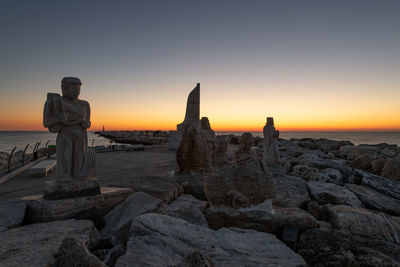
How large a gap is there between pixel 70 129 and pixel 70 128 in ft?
0.05

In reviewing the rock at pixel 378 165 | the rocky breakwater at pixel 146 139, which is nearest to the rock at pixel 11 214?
the rock at pixel 378 165

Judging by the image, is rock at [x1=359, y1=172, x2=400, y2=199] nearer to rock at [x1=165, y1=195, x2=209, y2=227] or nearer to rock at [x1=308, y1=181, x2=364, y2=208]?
rock at [x1=308, y1=181, x2=364, y2=208]

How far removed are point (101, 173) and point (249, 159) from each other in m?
5.19

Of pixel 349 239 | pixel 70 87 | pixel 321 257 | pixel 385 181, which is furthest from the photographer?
pixel 385 181

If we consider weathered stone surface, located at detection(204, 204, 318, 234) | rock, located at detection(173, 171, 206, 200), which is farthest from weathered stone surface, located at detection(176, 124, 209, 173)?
weathered stone surface, located at detection(204, 204, 318, 234)

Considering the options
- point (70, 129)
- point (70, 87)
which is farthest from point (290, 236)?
point (70, 87)

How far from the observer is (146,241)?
2.18m

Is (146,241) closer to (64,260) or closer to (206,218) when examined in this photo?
(64,260)

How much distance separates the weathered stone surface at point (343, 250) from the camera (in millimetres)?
2211

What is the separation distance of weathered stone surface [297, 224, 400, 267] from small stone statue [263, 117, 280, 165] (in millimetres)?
5408

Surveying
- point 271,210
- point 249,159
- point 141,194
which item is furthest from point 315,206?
point 141,194

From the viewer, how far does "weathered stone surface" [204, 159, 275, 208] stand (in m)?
3.58

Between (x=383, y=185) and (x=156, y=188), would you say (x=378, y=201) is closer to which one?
(x=383, y=185)

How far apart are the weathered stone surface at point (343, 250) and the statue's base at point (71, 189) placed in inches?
130
